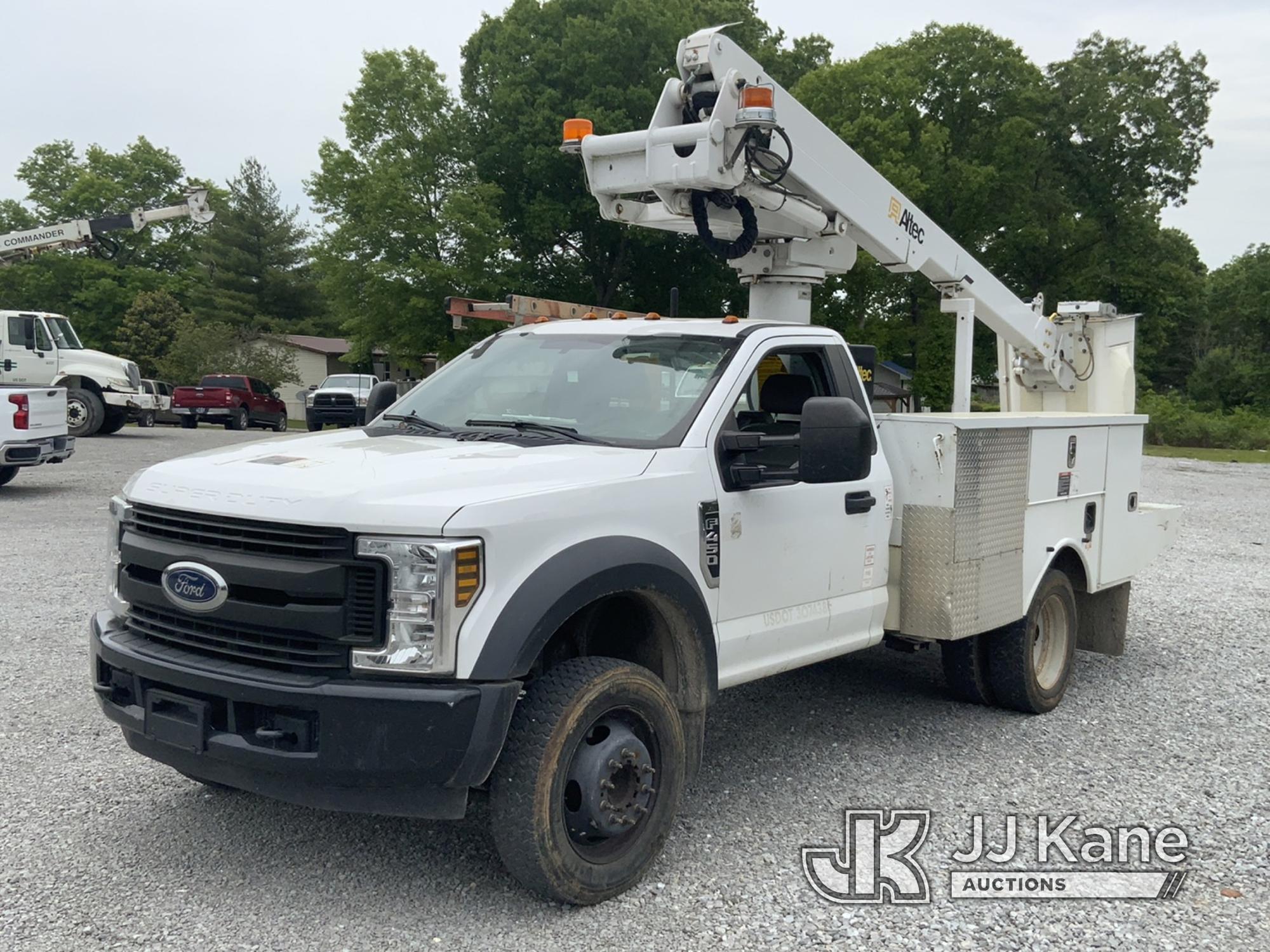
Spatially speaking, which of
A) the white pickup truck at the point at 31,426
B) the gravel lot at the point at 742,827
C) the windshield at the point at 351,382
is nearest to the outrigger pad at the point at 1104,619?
the gravel lot at the point at 742,827

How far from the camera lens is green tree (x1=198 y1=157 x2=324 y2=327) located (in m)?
60.6

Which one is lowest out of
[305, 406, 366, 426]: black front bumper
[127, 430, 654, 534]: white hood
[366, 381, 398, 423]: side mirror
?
[305, 406, 366, 426]: black front bumper

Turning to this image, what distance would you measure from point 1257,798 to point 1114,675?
2197 millimetres

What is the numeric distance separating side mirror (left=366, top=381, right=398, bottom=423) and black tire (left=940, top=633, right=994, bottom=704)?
3.22m

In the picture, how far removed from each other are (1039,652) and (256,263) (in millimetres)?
→ 62214

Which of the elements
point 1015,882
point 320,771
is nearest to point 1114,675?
point 1015,882

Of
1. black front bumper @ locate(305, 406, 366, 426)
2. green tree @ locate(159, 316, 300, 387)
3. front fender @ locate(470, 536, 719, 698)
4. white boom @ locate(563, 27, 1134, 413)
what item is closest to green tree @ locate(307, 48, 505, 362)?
black front bumper @ locate(305, 406, 366, 426)

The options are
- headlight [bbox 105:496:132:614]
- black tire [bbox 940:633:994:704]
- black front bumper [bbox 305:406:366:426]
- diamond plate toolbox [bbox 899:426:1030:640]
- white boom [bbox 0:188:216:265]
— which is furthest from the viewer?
black front bumper [bbox 305:406:366:426]

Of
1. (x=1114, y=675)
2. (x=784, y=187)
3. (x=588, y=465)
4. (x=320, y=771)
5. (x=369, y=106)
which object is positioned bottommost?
(x=1114, y=675)

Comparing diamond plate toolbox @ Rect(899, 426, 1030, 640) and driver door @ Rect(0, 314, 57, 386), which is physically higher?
driver door @ Rect(0, 314, 57, 386)

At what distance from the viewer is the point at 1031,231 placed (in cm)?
3891

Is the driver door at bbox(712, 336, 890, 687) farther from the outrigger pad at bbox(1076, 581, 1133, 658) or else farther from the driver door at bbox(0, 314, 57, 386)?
the driver door at bbox(0, 314, 57, 386)

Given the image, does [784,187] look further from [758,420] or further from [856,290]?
[856,290]

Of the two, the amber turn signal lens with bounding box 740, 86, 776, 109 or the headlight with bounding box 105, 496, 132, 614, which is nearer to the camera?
the headlight with bounding box 105, 496, 132, 614
